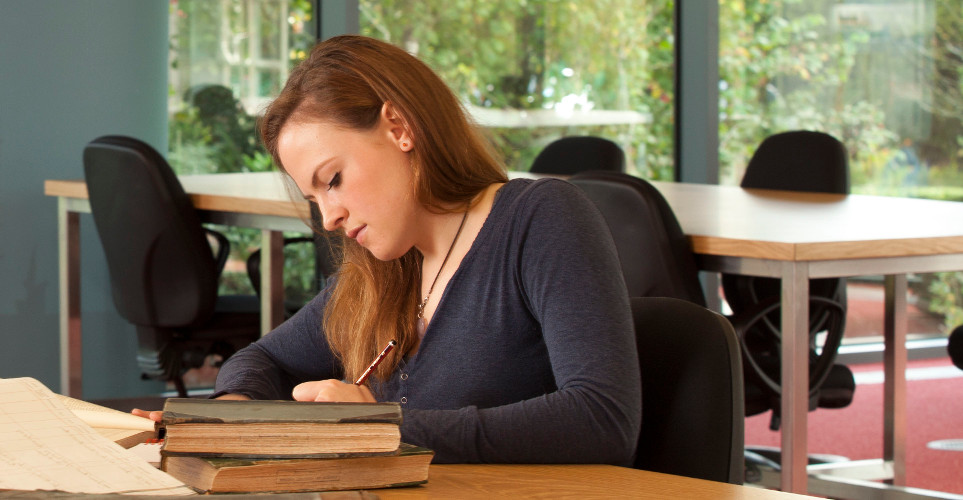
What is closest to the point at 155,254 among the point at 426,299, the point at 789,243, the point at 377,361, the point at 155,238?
the point at 155,238

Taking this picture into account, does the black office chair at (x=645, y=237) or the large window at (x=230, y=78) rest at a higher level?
the large window at (x=230, y=78)

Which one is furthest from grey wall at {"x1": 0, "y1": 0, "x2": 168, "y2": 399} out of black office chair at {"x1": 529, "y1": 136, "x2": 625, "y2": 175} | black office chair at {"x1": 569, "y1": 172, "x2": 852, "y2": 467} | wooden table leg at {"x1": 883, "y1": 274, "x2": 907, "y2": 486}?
wooden table leg at {"x1": 883, "y1": 274, "x2": 907, "y2": 486}

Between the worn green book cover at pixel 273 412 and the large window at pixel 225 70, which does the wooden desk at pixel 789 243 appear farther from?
the worn green book cover at pixel 273 412

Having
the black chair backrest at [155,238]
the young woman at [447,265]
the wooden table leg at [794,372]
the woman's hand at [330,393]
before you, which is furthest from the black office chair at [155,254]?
the woman's hand at [330,393]

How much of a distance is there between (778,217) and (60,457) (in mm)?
2049

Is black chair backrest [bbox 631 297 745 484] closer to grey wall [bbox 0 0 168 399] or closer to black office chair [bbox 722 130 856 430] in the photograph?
black office chair [bbox 722 130 856 430]

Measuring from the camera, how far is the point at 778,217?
2.71 metres

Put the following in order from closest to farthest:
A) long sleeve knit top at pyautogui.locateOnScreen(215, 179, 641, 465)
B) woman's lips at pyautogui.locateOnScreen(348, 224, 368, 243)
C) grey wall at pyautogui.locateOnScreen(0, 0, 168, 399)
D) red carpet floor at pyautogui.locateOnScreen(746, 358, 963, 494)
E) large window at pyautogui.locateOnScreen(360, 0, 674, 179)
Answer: long sleeve knit top at pyautogui.locateOnScreen(215, 179, 641, 465)
woman's lips at pyautogui.locateOnScreen(348, 224, 368, 243)
red carpet floor at pyautogui.locateOnScreen(746, 358, 963, 494)
grey wall at pyautogui.locateOnScreen(0, 0, 168, 399)
large window at pyautogui.locateOnScreen(360, 0, 674, 179)

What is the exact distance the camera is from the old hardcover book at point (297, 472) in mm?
899

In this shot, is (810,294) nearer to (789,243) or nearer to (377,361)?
(789,243)

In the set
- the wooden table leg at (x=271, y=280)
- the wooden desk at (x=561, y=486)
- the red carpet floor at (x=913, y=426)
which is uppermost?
the wooden desk at (x=561, y=486)

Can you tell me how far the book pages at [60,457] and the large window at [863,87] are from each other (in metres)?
4.70

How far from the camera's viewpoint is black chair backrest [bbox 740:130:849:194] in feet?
12.2

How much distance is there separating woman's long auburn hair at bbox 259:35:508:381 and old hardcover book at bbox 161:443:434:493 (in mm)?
438
